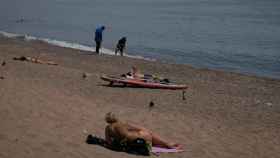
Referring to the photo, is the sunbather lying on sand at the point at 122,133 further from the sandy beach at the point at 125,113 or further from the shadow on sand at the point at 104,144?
the sandy beach at the point at 125,113

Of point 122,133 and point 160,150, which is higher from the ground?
point 122,133

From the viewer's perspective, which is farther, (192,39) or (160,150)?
(192,39)

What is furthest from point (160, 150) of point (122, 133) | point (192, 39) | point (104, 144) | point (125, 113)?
point (192, 39)

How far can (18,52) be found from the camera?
29047mm

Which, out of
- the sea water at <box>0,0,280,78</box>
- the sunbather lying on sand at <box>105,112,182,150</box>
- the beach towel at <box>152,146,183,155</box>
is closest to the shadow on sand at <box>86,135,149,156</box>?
the sunbather lying on sand at <box>105,112,182,150</box>

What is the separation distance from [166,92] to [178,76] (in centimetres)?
659

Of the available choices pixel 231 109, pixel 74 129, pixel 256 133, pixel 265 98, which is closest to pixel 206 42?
pixel 265 98

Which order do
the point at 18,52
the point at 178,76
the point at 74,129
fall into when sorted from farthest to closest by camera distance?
the point at 18,52 < the point at 178,76 < the point at 74,129

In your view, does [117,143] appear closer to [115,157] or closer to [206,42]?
[115,157]

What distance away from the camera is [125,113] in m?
13.9

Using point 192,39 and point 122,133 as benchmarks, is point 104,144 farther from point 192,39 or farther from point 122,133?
point 192,39

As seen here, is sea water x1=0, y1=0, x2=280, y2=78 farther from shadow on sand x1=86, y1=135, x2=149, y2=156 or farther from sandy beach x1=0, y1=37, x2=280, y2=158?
shadow on sand x1=86, y1=135, x2=149, y2=156

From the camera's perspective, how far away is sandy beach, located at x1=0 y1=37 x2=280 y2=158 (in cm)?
976

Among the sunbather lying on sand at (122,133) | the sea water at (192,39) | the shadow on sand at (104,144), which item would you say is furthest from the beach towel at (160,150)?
the sea water at (192,39)
